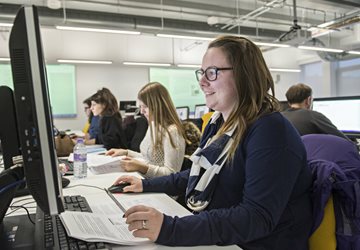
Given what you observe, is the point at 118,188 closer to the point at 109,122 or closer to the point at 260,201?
the point at 260,201

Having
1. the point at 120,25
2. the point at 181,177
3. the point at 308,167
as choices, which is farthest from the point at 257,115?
Answer: the point at 120,25

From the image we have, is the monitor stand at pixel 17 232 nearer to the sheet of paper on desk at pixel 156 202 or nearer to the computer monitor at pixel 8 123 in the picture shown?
the computer monitor at pixel 8 123

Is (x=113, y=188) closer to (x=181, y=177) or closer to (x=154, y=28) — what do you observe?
(x=181, y=177)

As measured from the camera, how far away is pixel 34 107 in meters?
0.60

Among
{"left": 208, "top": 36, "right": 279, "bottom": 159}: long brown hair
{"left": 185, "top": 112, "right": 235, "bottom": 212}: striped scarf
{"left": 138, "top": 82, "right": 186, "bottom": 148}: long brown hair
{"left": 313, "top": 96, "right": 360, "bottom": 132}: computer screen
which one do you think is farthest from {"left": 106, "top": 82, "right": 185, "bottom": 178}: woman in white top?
{"left": 313, "top": 96, "right": 360, "bottom": 132}: computer screen

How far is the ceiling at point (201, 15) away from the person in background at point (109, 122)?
2367mm

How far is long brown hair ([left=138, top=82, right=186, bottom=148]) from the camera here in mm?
2016

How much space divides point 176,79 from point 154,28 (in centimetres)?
225

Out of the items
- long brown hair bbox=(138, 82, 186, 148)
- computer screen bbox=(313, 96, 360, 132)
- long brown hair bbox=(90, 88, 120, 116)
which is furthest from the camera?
long brown hair bbox=(90, 88, 120, 116)

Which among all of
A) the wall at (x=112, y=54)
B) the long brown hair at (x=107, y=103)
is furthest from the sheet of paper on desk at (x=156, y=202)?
the wall at (x=112, y=54)

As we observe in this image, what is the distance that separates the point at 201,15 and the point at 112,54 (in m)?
2.37

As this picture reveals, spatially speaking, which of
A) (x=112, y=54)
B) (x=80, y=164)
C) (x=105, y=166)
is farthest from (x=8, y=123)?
(x=112, y=54)

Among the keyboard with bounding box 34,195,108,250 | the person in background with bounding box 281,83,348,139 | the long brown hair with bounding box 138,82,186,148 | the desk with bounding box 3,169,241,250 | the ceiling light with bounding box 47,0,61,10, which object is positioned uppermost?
the ceiling light with bounding box 47,0,61,10

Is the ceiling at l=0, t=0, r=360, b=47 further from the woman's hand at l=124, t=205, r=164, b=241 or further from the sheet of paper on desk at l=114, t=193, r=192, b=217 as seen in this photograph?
the woman's hand at l=124, t=205, r=164, b=241
